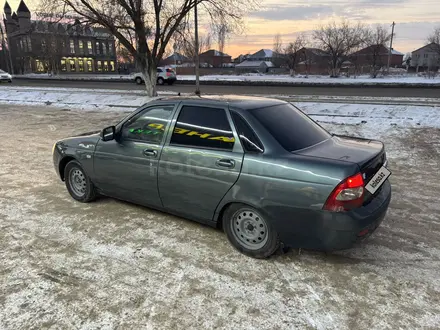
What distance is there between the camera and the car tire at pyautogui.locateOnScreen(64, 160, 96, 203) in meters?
4.88

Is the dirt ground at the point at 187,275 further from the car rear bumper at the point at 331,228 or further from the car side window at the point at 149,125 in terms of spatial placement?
the car side window at the point at 149,125

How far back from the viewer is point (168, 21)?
17.7 metres

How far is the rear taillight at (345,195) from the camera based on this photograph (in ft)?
9.73

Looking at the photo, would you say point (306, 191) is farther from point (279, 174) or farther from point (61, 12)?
point (61, 12)

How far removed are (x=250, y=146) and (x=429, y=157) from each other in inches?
225

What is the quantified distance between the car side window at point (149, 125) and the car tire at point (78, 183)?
101 centimetres

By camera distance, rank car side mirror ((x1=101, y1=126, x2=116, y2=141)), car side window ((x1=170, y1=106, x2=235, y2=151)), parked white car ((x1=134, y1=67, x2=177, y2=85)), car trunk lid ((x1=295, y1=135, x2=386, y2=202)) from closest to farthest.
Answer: car trunk lid ((x1=295, y1=135, x2=386, y2=202))
car side window ((x1=170, y1=106, x2=235, y2=151))
car side mirror ((x1=101, y1=126, x2=116, y2=141))
parked white car ((x1=134, y1=67, x2=177, y2=85))

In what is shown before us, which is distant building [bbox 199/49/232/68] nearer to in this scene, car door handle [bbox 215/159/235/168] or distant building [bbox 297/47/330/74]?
distant building [bbox 297/47/330/74]

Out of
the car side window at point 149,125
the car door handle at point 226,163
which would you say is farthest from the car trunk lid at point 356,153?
the car side window at point 149,125

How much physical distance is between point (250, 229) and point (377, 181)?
4.29ft

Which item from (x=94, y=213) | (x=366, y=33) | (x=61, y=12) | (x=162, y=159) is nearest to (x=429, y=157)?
(x=162, y=159)

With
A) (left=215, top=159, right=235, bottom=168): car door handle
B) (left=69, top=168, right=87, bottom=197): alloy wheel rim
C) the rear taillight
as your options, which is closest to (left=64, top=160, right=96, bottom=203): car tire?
(left=69, top=168, right=87, bottom=197): alloy wheel rim

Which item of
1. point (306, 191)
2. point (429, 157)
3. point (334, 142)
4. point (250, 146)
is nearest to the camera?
point (306, 191)

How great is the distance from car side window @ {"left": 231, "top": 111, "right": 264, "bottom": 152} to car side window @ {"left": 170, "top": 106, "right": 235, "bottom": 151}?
95 millimetres
